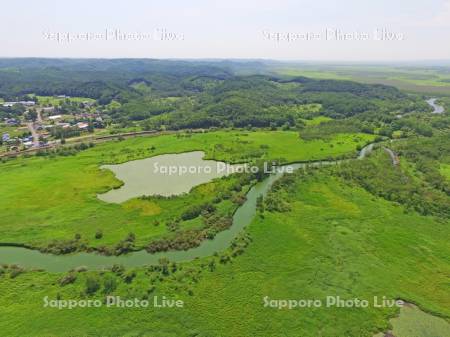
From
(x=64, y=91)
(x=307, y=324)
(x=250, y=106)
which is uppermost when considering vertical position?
(x=64, y=91)

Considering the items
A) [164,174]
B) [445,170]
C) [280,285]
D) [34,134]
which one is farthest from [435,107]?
[34,134]

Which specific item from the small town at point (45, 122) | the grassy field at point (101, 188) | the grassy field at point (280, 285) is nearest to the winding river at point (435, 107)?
the grassy field at point (101, 188)

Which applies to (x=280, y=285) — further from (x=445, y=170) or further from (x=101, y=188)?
(x=445, y=170)

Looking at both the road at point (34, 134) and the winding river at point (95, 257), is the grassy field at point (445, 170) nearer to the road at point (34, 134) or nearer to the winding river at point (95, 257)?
the winding river at point (95, 257)

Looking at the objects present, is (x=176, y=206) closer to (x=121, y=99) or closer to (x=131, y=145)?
(x=131, y=145)

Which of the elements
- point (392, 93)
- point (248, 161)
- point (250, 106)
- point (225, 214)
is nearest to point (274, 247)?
point (225, 214)

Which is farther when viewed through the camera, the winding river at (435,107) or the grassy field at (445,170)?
the winding river at (435,107)
